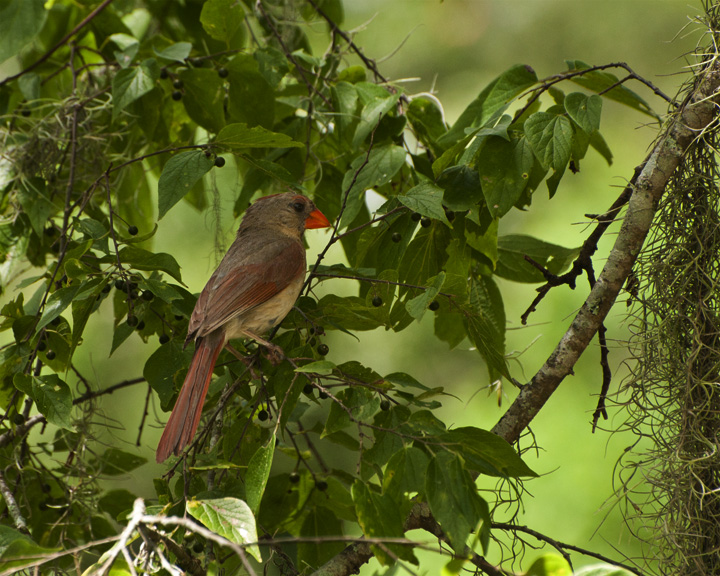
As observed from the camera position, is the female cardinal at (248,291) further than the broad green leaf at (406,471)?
Yes

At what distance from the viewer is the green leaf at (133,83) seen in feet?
8.10

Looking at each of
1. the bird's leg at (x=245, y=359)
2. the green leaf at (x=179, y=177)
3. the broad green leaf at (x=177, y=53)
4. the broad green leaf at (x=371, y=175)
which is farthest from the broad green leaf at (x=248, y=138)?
the bird's leg at (x=245, y=359)

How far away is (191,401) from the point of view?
204 cm

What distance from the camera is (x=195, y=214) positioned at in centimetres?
525

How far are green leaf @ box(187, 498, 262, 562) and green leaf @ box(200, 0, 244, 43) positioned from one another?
1719 mm

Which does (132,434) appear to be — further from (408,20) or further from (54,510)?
(408,20)

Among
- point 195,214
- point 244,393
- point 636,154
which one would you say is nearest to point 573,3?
point 636,154

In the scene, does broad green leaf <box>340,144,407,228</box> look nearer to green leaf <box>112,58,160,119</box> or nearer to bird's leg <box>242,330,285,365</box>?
bird's leg <box>242,330,285,365</box>

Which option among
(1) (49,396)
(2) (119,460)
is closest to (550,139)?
(1) (49,396)

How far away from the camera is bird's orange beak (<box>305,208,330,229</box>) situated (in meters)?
2.97

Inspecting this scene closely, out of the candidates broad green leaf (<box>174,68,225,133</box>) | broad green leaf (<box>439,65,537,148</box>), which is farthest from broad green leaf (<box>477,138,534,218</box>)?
broad green leaf (<box>174,68,225,133</box>)

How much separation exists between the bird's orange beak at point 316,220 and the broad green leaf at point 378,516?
156cm

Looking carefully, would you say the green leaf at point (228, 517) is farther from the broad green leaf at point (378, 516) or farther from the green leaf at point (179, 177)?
the green leaf at point (179, 177)

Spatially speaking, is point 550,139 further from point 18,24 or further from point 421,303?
point 18,24
